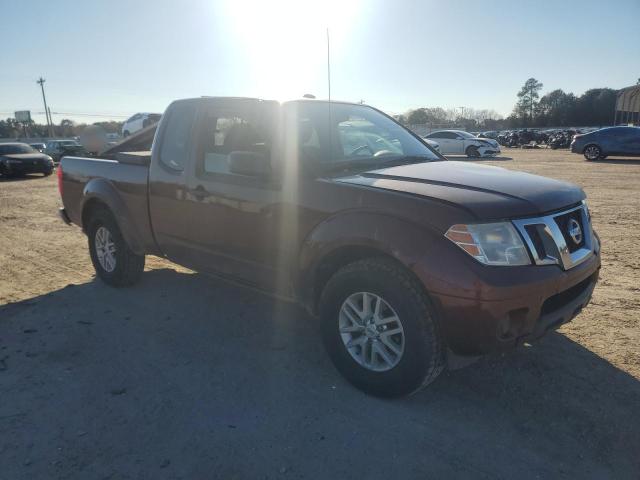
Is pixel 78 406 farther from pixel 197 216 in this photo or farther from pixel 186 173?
pixel 186 173

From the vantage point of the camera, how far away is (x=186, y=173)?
399 centimetres

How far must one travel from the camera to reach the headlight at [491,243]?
8.18 feet

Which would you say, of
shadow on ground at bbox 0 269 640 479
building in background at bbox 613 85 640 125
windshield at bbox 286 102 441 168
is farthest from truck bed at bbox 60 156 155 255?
building in background at bbox 613 85 640 125

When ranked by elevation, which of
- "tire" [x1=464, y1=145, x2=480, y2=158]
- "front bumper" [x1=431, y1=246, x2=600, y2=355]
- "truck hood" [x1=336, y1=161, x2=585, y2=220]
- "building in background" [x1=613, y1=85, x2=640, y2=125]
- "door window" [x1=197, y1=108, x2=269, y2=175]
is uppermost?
"building in background" [x1=613, y1=85, x2=640, y2=125]

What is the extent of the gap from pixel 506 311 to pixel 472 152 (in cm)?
2369

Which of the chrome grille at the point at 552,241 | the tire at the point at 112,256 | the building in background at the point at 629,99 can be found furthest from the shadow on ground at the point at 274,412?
the building in background at the point at 629,99

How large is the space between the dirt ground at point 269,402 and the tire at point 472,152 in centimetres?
2086

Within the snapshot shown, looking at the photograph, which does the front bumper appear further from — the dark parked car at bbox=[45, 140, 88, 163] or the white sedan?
the dark parked car at bbox=[45, 140, 88, 163]

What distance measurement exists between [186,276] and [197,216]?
72.2 inches

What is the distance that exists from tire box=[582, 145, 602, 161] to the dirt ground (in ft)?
62.1

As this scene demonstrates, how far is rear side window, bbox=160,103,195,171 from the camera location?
4105 millimetres

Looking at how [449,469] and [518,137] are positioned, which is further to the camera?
[518,137]

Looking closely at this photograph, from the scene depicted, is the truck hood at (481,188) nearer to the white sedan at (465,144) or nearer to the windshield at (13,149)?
the windshield at (13,149)

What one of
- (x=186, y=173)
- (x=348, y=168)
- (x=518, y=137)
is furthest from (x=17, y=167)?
(x=518, y=137)
